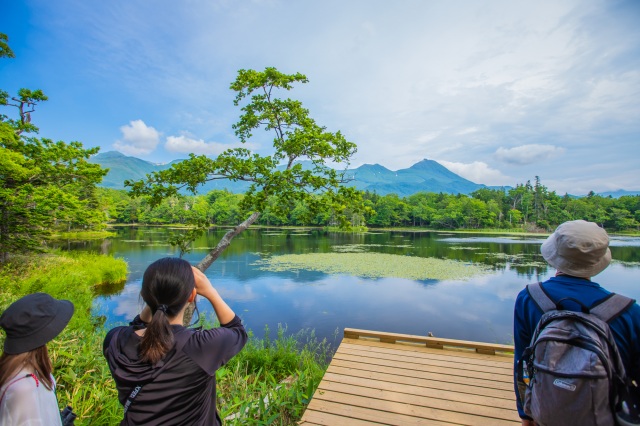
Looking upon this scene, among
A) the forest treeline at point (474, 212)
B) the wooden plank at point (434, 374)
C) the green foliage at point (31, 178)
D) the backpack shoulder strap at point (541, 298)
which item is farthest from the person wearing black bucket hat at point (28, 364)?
the forest treeline at point (474, 212)

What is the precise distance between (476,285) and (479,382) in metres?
11.1

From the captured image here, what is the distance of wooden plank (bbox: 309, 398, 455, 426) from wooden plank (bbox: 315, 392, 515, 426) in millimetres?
31

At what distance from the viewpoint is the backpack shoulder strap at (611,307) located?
1288 millimetres

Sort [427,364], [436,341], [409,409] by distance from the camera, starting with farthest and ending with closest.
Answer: [436,341] < [427,364] < [409,409]

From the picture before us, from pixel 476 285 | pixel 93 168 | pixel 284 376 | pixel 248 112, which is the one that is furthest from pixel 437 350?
pixel 93 168

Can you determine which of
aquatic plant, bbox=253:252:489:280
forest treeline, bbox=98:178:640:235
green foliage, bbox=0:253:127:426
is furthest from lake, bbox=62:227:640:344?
forest treeline, bbox=98:178:640:235

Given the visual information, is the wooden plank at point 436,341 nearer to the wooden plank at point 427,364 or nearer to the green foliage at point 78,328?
the wooden plank at point 427,364

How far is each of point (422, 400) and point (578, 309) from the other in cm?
206

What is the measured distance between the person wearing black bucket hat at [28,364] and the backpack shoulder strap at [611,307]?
7.19ft

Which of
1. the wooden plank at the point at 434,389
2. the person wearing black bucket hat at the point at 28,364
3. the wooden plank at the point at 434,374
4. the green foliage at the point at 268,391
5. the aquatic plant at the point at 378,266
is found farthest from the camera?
the aquatic plant at the point at 378,266

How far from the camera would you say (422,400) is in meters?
2.93

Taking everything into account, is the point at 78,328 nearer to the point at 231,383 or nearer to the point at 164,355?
the point at 231,383

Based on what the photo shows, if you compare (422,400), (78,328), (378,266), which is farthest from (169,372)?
(378,266)

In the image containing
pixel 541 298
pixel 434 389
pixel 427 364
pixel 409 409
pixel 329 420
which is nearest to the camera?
pixel 541 298
